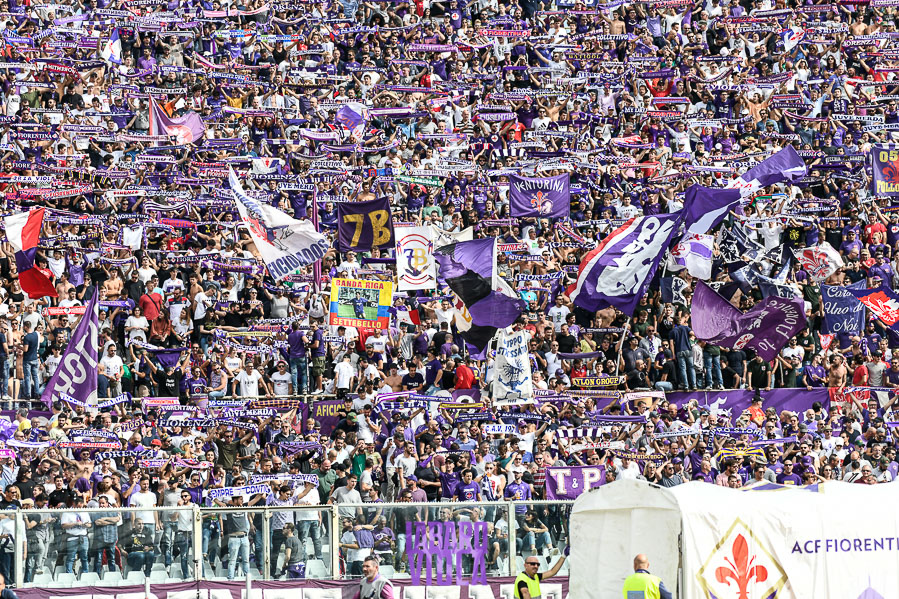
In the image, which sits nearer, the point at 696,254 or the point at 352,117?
the point at 696,254

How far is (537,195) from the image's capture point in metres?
31.6

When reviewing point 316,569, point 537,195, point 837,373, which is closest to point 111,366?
point 316,569

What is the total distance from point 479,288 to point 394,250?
3.37 m

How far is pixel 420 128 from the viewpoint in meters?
34.7

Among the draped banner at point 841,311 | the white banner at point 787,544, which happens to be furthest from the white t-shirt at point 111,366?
the draped banner at point 841,311

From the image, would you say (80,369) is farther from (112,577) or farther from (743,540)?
(743,540)

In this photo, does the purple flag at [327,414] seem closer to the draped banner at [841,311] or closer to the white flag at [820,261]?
the draped banner at [841,311]

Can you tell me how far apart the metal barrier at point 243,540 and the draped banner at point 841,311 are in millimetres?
9368

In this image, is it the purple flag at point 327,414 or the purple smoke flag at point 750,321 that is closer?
the purple flag at point 327,414

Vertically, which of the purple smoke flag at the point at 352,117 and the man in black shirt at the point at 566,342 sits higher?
the purple smoke flag at the point at 352,117

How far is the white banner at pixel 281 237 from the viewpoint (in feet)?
91.3

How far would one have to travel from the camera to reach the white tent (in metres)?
19.0

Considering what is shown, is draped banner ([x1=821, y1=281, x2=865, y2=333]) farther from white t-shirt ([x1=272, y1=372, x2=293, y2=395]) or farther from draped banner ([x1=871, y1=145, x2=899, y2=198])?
white t-shirt ([x1=272, y1=372, x2=293, y2=395])

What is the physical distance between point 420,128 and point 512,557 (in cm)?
1545
